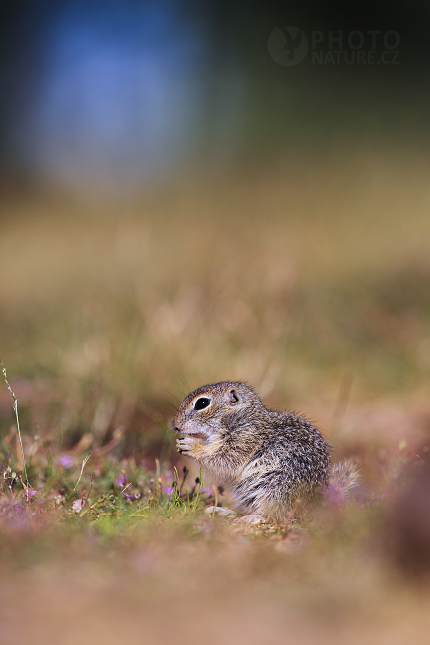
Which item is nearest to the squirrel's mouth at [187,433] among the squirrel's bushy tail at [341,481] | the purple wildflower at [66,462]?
the purple wildflower at [66,462]

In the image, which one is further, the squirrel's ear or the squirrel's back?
the squirrel's ear

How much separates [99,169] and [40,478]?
1055cm

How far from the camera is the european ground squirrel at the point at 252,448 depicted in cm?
319

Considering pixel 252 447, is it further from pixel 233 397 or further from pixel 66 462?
pixel 66 462

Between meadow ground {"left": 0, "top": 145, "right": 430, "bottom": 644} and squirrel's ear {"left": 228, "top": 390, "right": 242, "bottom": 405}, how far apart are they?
57cm

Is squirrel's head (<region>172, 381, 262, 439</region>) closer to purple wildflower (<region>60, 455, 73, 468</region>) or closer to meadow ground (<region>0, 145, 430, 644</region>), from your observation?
meadow ground (<region>0, 145, 430, 644</region>)

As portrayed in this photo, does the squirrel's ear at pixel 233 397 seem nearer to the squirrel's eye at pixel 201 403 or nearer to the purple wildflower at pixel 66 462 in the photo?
the squirrel's eye at pixel 201 403

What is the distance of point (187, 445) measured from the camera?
11.8 ft

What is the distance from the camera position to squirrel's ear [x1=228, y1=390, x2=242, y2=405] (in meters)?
3.77

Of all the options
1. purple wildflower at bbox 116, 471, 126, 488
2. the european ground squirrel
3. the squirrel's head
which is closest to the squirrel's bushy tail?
the european ground squirrel

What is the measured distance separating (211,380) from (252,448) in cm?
222

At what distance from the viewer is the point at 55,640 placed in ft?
5.49

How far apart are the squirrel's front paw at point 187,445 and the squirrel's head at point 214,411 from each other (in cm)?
10

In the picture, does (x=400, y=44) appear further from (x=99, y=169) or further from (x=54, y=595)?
(x=54, y=595)
